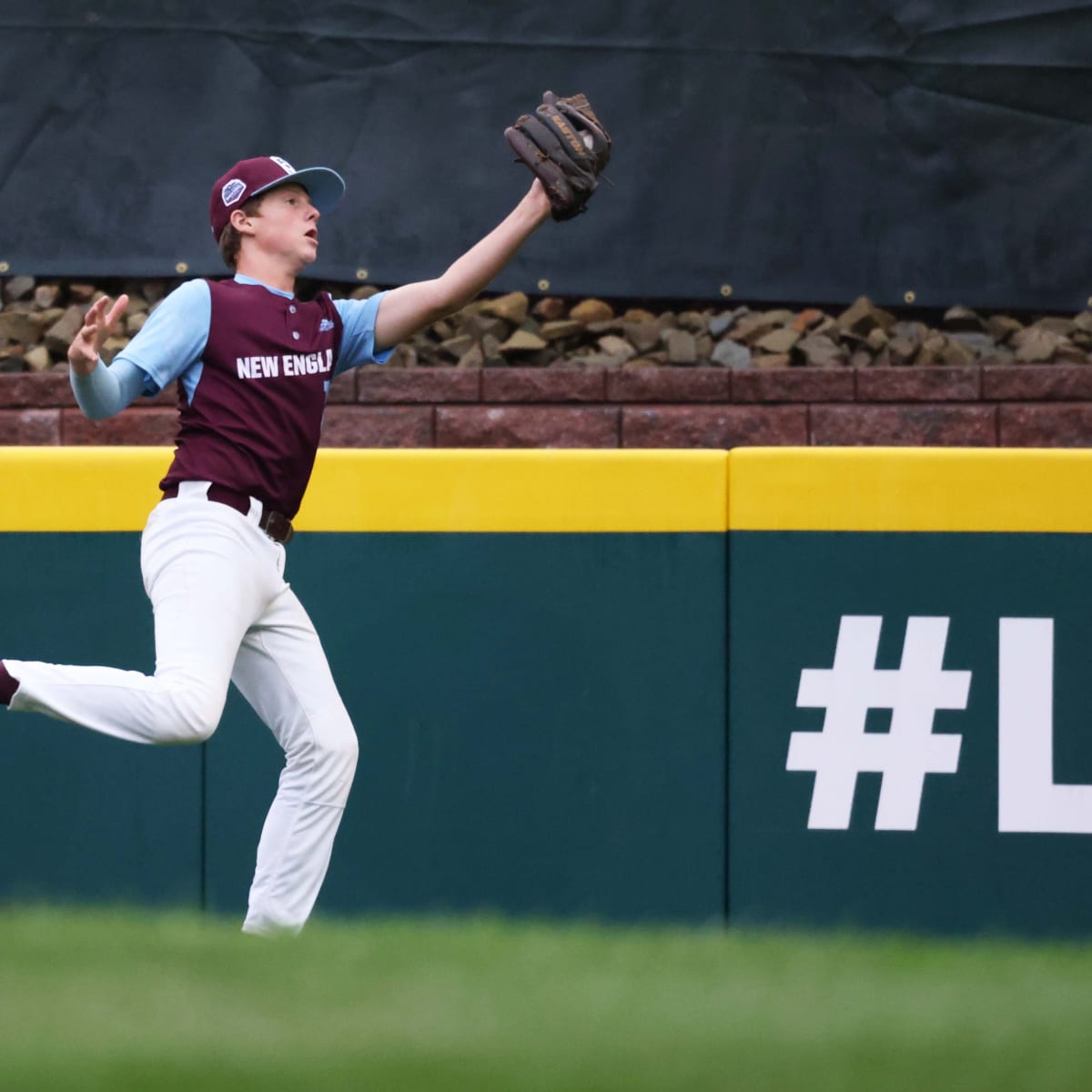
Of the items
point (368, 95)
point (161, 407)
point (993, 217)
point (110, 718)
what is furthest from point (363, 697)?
point (993, 217)

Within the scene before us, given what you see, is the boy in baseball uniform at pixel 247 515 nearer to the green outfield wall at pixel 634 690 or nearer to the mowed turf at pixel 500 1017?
the green outfield wall at pixel 634 690

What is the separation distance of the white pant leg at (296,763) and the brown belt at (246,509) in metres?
0.17

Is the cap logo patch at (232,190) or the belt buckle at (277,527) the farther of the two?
the cap logo patch at (232,190)

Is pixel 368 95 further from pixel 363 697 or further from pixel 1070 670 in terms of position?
pixel 1070 670

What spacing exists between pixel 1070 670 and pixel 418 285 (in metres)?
1.96

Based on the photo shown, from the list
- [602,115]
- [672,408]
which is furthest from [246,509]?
[602,115]

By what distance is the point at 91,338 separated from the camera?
387 cm

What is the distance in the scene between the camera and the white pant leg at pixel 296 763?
407cm

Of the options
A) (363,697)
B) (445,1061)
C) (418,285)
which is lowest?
(445,1061)

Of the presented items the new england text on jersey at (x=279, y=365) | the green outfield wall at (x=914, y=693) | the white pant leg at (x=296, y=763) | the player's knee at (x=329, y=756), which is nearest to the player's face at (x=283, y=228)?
the new england text on jersey at (x=279, y=365)

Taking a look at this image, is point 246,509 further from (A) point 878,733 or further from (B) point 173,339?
(A) point 878,733

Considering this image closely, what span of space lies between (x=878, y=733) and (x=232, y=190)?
2.14 m

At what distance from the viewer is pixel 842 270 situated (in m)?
6.10

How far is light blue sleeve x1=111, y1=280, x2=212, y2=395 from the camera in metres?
4.12
